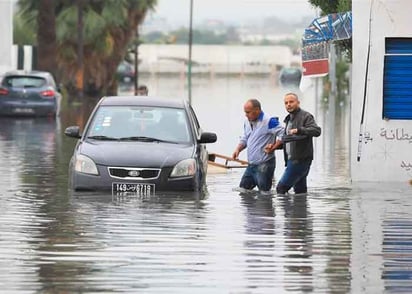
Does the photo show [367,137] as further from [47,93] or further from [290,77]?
[290,77]

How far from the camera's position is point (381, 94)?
20.8 m

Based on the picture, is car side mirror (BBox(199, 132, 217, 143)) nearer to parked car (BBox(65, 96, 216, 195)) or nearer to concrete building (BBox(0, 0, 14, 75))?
parked car (BBox(65, 96, 216, 195))

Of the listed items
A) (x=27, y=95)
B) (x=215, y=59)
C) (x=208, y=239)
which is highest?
(x=215, y=59)

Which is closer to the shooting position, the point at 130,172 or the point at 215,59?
the point at 130,172

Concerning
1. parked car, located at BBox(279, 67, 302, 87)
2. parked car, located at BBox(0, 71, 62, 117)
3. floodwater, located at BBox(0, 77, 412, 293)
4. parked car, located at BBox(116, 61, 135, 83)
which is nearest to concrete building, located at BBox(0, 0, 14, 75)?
parked car, located at BBox(0, 71, 62, 117)

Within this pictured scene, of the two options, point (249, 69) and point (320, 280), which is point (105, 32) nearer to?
point (320, 280)

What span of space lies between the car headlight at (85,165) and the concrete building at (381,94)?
14.2 feet

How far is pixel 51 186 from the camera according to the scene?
20625mm

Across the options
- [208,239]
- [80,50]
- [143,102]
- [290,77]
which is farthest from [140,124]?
[290,77]

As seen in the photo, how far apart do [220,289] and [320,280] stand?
960 millimetres

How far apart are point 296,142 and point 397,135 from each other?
2415mm

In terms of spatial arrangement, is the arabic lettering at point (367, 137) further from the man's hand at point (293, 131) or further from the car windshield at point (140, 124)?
the car windshield at point (140, 124)

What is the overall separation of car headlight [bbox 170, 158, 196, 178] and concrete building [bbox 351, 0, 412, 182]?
3.19m

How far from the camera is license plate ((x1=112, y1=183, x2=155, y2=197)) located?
18.3 meters
